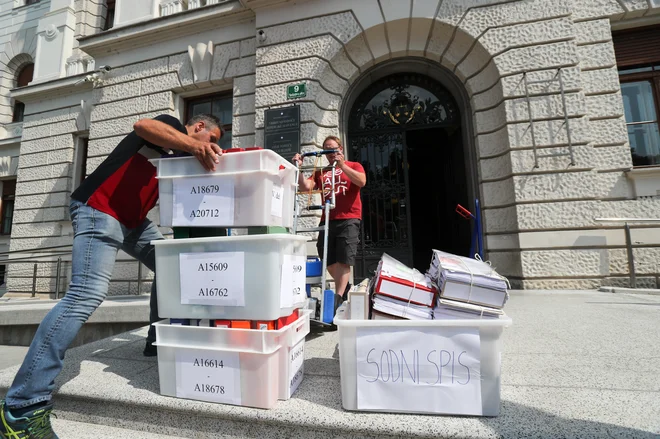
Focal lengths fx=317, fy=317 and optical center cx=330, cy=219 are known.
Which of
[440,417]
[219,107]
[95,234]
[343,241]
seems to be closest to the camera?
[440,417]

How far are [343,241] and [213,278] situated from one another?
1783mm

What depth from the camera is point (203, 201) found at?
1.56 metres

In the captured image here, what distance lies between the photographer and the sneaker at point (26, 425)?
1284 millimetres

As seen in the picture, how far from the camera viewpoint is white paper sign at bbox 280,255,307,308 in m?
1.48

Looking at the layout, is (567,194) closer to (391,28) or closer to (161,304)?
(391,28)

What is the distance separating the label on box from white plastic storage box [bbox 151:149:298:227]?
2.11 ft

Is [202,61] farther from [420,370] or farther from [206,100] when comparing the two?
[420,370]

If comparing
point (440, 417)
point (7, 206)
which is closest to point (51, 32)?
point (7, 206)

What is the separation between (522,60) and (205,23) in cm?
640

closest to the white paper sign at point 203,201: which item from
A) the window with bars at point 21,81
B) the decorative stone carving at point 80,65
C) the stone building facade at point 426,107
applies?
the stone building facade at point 426,107

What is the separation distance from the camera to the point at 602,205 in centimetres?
485

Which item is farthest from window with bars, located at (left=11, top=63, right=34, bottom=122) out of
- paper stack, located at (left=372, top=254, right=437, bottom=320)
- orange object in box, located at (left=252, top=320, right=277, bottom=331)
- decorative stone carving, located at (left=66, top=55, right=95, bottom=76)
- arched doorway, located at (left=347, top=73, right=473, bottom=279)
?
paper stack, located at (left=372, top=254, right=437, bottom=320)

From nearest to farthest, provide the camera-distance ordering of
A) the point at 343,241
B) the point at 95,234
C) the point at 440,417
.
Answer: the point at 440,417
the point at 95,234
the point at 343,241

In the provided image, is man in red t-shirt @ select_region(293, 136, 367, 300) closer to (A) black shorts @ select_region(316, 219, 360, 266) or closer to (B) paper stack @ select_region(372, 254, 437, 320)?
(A) black shorts @ select_region(316, 219, 360, 266)
